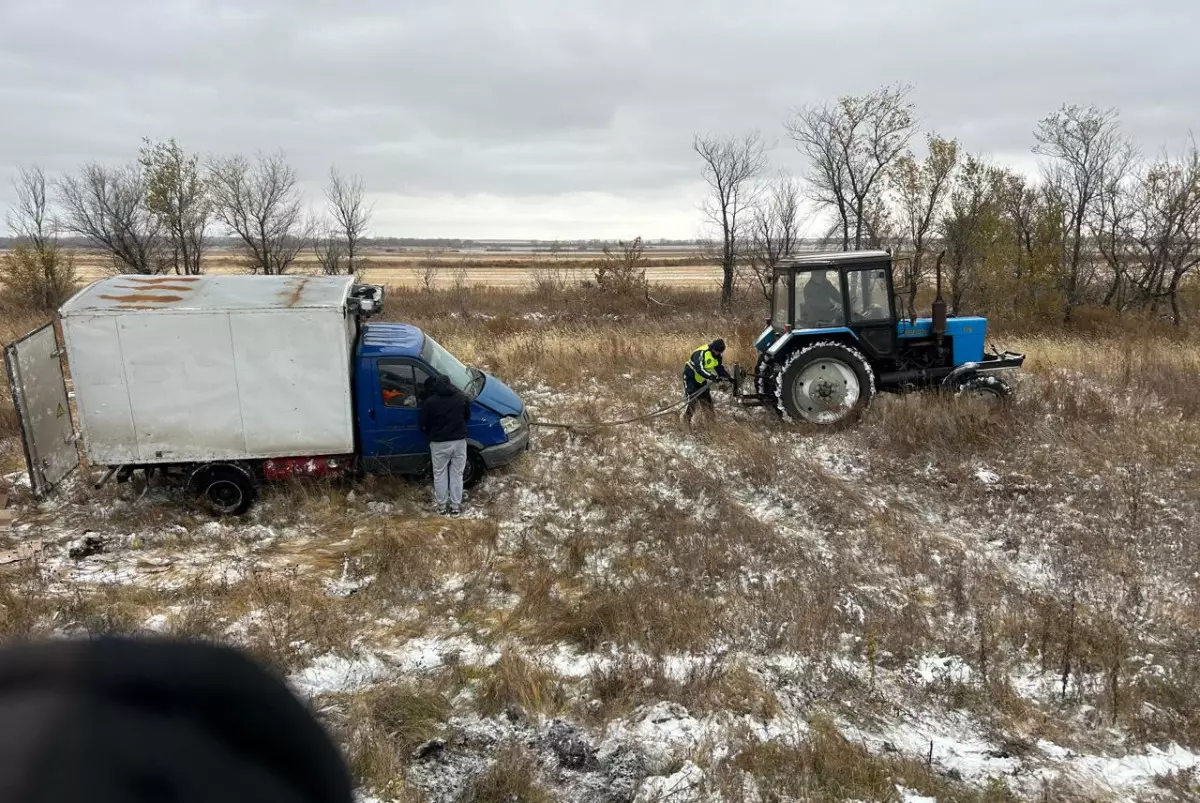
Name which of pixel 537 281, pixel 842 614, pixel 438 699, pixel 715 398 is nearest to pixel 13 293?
pixel 537 281

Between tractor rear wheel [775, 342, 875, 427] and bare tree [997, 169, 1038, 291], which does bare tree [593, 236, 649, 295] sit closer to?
bare tree [997, 169, 1038, 291]

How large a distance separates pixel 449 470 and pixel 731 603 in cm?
358

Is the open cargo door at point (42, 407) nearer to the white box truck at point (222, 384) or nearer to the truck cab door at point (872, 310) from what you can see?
the white box truck at point (222, 384)

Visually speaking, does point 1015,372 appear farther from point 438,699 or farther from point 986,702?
point 438,699

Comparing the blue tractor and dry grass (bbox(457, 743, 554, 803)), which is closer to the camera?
dry grass (bbox(457, 743, 554, 803))

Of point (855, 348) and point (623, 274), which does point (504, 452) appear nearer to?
point (855, 348)

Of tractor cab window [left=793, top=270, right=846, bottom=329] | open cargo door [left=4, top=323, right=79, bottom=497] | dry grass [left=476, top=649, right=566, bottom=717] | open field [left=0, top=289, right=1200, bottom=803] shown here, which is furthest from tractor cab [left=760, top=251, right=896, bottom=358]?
open cargo door [left=4, top=323, right=79, bottom=497]

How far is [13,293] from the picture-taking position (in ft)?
75.0

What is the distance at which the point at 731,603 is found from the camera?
552 cm

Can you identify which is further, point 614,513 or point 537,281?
point 537,281

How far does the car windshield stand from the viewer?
8.12m

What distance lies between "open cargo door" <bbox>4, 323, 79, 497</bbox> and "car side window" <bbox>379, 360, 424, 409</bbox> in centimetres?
354

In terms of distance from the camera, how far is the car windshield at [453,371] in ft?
26.7

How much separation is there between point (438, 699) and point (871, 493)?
5.48 metres
